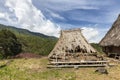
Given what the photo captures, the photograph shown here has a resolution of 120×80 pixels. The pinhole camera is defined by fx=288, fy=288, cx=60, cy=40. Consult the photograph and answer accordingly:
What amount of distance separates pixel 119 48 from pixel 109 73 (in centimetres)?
1351

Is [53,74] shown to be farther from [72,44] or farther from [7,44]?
[7,44]

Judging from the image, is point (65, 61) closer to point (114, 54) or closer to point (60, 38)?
point (60, 38)

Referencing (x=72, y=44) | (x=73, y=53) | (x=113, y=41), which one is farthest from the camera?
(x=113, y=41)

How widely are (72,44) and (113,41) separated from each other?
24.3ft

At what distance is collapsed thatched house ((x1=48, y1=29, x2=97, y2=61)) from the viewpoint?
122ft

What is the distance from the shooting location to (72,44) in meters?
38.7

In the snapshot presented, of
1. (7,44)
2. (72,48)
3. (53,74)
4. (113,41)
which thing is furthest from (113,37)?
(7,44)

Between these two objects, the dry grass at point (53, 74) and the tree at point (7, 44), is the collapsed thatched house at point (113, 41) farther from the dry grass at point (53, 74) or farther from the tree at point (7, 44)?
the tree at point (7, 44)

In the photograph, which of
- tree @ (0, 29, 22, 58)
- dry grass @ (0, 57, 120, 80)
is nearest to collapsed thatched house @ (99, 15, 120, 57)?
dry grass @ (0, 57, 120, 80)

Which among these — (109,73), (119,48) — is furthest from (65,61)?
(119,48)

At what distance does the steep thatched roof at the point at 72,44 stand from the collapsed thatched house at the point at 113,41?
17.0 ft

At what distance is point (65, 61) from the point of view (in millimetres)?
35875

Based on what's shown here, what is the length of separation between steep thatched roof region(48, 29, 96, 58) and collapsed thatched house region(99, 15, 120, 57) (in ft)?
17.0

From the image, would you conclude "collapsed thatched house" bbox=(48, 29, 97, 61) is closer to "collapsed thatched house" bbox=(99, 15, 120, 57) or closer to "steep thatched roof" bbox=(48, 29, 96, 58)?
"steep thatched roof" bbox=(48, 29, 96, 58)
